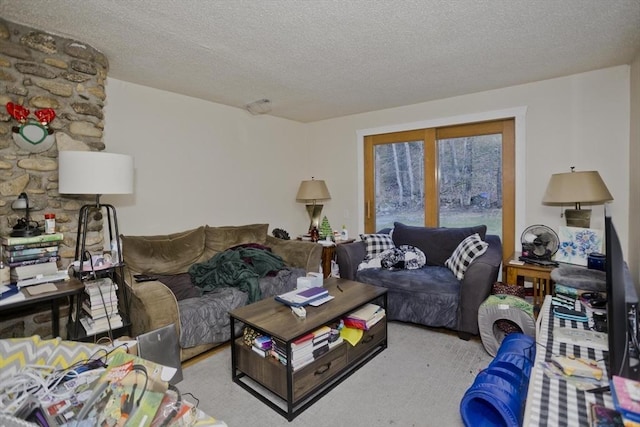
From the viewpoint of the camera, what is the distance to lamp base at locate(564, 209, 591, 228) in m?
2.77

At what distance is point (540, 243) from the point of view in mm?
2820

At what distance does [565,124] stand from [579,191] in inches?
32.3

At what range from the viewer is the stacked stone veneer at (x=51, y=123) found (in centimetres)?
206

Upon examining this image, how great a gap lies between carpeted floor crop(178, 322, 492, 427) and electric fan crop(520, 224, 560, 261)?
933 mm

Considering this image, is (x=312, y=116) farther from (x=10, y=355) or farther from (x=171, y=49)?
(x=10, y=355)

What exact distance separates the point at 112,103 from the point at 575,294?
12.6 feet

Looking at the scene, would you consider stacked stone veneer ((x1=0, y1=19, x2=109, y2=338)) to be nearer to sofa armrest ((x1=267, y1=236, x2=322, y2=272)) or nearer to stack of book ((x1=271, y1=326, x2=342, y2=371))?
stack of book ((x1=271, y1=326, x2=342, y2=371))

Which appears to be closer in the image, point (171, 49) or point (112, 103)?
point (171, 49)

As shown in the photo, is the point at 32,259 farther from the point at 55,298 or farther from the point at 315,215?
the point at 315,215

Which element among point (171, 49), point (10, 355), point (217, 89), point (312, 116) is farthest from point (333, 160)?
point (10, 355)

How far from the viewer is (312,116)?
4.54 meters

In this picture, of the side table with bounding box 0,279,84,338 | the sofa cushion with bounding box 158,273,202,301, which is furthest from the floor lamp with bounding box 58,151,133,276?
the sofa cushion with bounding box 158,273,202,301

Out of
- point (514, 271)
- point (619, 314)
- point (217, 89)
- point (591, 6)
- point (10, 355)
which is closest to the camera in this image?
point (619, 314)

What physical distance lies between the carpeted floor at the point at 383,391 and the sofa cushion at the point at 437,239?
92 centimetres
